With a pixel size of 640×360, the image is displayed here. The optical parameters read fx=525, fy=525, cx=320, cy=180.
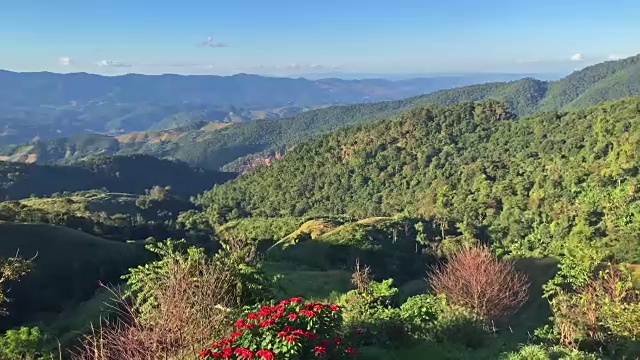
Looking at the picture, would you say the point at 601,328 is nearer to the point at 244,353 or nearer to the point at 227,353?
the point at 244,353

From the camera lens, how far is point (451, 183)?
335 feet

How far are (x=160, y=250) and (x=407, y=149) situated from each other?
110m

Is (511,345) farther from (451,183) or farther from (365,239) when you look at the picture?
(451,183)

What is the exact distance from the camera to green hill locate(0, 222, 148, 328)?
163 feet

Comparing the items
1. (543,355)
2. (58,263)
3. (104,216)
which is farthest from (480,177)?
(543,355)

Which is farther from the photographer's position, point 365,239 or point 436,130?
point 436,130

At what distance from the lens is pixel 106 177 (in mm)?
175125

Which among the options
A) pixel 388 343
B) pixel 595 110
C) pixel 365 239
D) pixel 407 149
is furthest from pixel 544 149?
pixel 388 343

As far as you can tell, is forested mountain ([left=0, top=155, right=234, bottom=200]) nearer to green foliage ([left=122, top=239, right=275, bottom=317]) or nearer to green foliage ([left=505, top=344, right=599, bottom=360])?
green foliage ([left=122, top=239, right=275, bottom=317])

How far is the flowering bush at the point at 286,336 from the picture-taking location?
30.8ft

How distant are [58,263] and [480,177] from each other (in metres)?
71.6

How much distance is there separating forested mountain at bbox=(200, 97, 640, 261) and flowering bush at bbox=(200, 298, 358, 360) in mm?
48390

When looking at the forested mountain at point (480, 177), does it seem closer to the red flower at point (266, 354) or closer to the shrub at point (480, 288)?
the shrub at point (480, 288)

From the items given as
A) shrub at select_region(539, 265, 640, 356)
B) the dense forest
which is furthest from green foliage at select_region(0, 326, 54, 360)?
shrub at select_region(539, 265, 640, 356)
